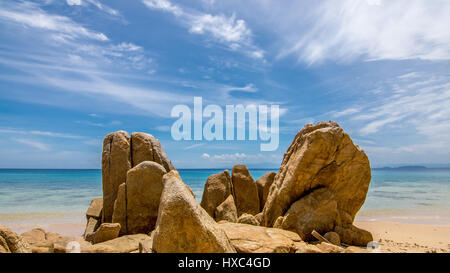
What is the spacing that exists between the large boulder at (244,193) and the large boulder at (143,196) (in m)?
4.31

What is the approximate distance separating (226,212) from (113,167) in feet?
14.3

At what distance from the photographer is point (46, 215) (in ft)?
52.0

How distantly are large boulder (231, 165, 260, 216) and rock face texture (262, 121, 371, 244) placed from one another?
3.24 metres

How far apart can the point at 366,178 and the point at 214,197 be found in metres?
5.53

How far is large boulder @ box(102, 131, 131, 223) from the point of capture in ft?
27.9

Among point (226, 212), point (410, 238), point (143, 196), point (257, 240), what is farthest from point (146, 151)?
point (410, 238)

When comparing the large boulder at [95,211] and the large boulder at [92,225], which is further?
the large boulder at [95,211]

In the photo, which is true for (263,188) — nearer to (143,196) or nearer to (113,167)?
(143,196)

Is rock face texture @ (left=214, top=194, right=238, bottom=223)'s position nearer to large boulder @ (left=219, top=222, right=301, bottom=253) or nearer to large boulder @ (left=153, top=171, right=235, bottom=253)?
large boulder @ (left=219, top=222, right=301, bottom=253)

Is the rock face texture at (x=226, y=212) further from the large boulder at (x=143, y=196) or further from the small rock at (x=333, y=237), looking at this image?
the small rock at (x=333, y=237)

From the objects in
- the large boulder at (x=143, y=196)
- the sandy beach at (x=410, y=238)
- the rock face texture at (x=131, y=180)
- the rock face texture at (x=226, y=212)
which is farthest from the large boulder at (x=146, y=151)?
the sandy beach at (x=410, y=238)

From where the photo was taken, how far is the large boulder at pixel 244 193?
10.8 metres
